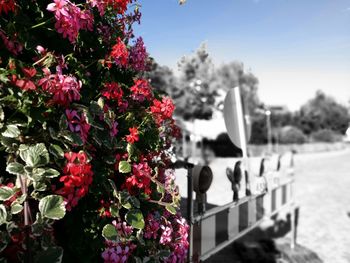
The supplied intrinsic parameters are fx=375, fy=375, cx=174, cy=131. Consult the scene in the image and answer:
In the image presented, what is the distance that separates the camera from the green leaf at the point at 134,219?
1.80 m

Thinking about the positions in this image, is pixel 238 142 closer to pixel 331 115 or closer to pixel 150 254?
pixel 150 254

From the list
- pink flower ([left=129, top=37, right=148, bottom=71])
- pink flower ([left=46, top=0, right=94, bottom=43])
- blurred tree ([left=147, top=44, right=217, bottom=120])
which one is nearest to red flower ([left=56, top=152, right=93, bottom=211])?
pink flower ([left=46, top=0, right=94, bottom=43])

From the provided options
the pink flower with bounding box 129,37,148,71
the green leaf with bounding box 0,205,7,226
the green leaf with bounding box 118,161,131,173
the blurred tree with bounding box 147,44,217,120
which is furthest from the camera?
the blurred tree with bounding box 147,44,217,120

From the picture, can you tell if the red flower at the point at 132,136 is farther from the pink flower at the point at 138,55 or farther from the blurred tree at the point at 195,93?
the blurred tree at the point at 195,93

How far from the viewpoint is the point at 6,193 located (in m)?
1.48

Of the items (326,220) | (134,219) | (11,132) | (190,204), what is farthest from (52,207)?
(326,220)

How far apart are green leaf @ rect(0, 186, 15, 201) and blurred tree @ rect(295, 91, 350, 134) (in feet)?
236

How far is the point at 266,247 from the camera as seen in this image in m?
5.62

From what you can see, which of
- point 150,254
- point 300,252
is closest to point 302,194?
point 300,252

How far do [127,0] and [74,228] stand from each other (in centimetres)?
127

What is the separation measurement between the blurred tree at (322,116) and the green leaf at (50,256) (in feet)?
236

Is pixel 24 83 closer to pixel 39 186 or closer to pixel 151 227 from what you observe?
pixel 39 186

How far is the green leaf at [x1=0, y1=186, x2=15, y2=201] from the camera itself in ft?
4.80

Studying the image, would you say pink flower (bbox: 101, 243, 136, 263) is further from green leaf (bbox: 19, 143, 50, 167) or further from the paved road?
the paved road
